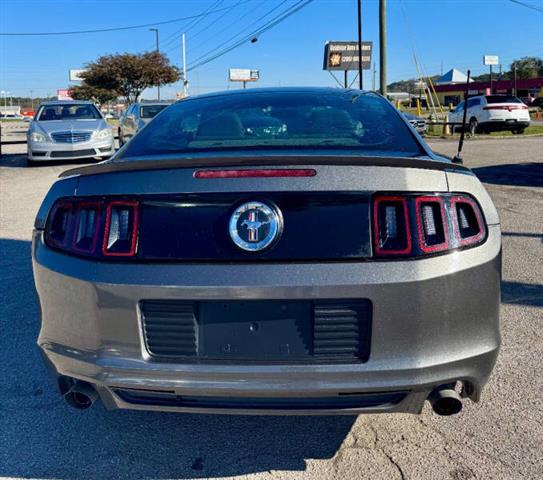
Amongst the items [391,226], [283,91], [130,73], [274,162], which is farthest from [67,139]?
[130,73]

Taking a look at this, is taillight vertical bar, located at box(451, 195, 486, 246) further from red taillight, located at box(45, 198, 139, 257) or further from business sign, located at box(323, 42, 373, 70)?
business sign, located at box(323, 42, 373, 70)

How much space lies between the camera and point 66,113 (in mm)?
14992

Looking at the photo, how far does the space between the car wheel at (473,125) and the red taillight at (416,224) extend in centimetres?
2448

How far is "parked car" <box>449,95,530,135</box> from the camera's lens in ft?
80.0

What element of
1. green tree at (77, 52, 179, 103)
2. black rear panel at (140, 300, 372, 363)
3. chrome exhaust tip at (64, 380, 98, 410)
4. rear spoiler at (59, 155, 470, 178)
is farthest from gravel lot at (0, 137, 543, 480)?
green tree at (77, 52, 179, 103)

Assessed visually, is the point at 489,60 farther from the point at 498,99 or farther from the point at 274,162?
the point at 274,162

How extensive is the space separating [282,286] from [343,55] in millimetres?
33673

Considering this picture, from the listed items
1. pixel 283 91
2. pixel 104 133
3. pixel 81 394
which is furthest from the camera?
pixel 104 133

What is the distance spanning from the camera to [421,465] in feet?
8.27

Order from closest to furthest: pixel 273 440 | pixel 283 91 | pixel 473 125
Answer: pixel 273 440 → pixel 283 91 → pixel 473 125

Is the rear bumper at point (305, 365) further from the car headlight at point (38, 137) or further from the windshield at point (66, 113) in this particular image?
the windshield at point (66, 113)

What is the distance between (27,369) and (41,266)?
1.36 metres

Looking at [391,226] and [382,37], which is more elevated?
[382,37]

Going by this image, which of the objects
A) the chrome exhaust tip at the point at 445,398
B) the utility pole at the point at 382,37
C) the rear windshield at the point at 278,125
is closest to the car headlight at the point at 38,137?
the rear windshield at the point at 278,125
